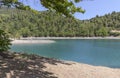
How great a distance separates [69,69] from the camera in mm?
11930

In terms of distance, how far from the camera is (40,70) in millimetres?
11039

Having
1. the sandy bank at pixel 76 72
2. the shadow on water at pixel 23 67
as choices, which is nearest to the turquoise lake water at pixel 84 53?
the sandy bank at pixel 76 72

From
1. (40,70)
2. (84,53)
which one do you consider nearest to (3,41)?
(40,70)

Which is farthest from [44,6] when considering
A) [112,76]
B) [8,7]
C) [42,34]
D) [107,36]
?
[107,36]

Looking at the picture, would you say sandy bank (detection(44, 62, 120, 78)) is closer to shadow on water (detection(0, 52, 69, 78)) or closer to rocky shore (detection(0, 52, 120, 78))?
rocky shore (detection(0, 52, 120, 78))

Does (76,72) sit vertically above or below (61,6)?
below

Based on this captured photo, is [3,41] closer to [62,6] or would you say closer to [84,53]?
[62,6]

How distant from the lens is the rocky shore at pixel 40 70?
10.3 m

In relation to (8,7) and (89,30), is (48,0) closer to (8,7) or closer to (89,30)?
(8,7)

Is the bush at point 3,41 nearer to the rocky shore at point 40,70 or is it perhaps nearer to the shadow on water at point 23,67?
the rocky shore at point 40,70

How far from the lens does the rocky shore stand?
10.3m

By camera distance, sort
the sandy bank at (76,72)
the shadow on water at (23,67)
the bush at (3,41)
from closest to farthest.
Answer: the shadow on water at (23,67) → the sandy bank at (76,72) → the bush at (3,41)

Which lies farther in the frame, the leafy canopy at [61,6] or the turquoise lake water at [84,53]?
the turquoise lake water at [84,53]

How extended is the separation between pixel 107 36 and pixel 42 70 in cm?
18933
